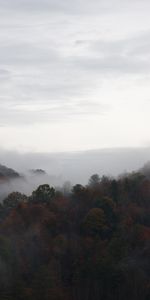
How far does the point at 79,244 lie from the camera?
52188 millimetres

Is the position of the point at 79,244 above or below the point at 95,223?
below

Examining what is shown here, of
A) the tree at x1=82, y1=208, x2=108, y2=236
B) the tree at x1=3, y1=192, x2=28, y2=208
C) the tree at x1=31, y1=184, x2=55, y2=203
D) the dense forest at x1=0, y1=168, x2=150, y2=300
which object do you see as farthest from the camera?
the tree at x1=3, y1=192, x2=28, y2=208

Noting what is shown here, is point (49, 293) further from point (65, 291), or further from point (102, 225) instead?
point (102, 225)

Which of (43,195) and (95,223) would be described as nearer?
(95,223)

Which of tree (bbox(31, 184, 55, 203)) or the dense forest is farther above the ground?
tree (bbox(31, 184, 55, 203))

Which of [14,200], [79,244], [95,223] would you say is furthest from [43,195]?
[79,244]

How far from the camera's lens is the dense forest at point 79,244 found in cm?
4547

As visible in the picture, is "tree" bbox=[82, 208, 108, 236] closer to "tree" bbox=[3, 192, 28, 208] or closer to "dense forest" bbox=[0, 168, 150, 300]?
"dense forest" bbox=[0, 168, 150, 300]

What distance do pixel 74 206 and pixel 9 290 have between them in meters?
17.6

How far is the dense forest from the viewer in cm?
4547

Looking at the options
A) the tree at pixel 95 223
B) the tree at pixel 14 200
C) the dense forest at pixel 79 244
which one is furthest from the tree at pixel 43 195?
the tree at pixel 95 223

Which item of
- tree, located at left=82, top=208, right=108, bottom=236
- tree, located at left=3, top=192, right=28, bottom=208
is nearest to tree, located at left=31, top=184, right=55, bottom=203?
tree, located at left=3, top=192, right=28, bottom=208

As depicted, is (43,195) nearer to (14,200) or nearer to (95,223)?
(14,200)

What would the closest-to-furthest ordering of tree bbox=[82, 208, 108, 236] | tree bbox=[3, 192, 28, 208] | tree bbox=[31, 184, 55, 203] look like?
tree bbox=[82, 208, 108, 236] < tree bbox=[31, 184, 55, 203] < tree bbox=[3, 192, 28, 208]
